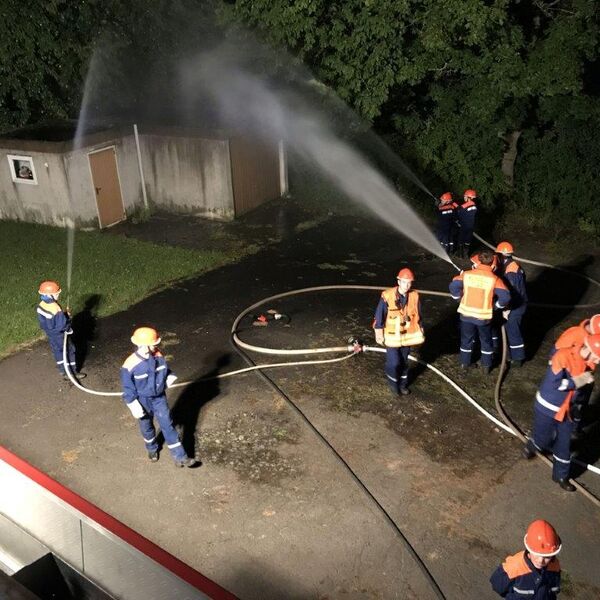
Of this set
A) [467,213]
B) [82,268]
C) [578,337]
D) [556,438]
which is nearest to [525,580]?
[556,438]

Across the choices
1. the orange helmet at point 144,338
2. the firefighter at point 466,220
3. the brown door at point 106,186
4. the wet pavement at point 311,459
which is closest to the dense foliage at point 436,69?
the firefighter at point 466,220

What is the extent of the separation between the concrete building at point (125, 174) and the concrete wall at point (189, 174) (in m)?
0.03

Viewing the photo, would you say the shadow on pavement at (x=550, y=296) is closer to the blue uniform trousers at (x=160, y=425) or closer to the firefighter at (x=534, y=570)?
the firefighter at (x=534, y=570)

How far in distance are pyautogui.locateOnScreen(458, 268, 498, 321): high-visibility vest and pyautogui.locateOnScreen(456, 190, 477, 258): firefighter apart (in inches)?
189

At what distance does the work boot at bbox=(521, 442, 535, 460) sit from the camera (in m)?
7.12

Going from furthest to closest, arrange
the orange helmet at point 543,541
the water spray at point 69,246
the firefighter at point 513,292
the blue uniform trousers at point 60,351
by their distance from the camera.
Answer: the water spray at point 69,246
the blue uniform trousers at point 60,351
the firefighter at point 513,292
the orange helmet at point 543,541

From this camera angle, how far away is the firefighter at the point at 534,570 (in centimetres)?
430

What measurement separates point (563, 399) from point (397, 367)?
7.74 ft

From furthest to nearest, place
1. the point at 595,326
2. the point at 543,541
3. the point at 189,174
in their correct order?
the point at 189,174, the point at 595,326, the point at 543,541

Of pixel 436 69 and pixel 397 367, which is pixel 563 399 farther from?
pixel 436 69

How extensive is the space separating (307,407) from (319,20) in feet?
29.5

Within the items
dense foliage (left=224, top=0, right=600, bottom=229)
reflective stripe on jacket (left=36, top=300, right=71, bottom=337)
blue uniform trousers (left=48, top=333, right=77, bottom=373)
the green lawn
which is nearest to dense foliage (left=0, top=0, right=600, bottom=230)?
dense foliage (left=224, top=0, right=600, bottom=229)

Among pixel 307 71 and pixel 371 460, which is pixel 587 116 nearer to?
pixel 307 71

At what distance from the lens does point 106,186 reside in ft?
51.4
